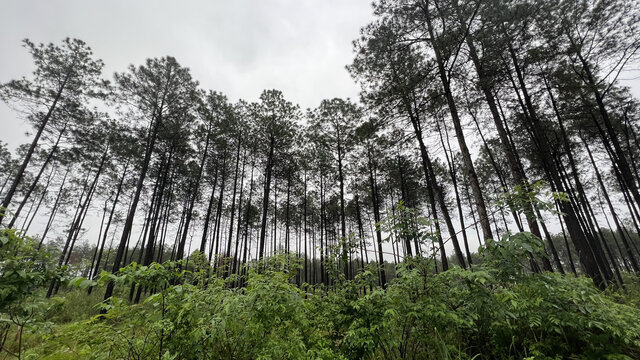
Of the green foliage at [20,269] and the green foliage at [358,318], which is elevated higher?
the green foliage at [20,269]

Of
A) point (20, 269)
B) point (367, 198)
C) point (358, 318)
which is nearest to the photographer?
point (20, 269)

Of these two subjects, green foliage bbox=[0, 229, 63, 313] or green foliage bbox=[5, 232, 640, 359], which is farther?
green foliage bbox=[5, 232, 640, 359]

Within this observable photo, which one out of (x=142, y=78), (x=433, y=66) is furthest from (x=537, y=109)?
(x=142, y=78)

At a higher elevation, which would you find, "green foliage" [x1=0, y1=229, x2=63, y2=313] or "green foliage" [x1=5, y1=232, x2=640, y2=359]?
"green foliage" [x1=0, y1=229, x2=63, y2=313]

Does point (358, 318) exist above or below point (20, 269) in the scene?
below

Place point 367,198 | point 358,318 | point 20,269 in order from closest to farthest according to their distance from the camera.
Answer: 1. point 20,269
2. point 358,318
3. point 367,198

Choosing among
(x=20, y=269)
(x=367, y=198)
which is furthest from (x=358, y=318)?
(x=367, y=198)

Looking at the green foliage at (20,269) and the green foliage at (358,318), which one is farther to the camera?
the green foliage at (358,318)

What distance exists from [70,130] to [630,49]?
27.9 meters

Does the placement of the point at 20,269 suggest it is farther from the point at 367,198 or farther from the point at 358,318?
the point at 367,198

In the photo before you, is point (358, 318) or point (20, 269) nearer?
point (20, 269)

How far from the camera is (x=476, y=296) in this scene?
2523 millimetres

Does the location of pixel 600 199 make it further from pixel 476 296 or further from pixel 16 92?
pixel 16 92

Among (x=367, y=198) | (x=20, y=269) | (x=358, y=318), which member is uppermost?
(x=367, y=198)
